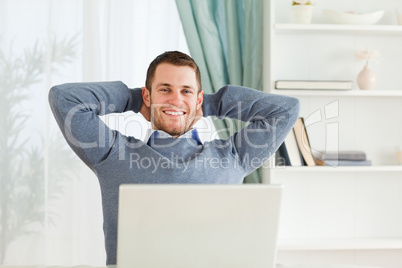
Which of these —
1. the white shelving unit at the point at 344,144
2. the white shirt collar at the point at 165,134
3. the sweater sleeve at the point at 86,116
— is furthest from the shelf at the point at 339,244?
the sweater sleeve at the point at 86,116

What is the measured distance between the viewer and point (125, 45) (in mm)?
2650

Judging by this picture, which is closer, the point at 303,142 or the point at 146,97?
the point at 146,97

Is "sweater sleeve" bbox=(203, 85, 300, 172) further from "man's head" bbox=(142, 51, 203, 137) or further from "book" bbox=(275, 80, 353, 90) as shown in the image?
"book" bbox=(275, 80, 353, 90)

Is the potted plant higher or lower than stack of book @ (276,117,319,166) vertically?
higher

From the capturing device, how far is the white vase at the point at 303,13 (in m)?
2.58

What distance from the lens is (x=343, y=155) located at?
2633 mm

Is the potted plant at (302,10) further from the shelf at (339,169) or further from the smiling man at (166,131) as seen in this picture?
the smiling man at (166,131)

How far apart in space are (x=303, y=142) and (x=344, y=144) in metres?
0.27

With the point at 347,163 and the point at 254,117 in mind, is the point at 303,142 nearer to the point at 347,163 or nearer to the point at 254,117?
the point at 347,163

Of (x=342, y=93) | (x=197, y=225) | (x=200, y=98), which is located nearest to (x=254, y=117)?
(x=200, y=98)

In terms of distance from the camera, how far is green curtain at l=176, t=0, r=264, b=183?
2.68m

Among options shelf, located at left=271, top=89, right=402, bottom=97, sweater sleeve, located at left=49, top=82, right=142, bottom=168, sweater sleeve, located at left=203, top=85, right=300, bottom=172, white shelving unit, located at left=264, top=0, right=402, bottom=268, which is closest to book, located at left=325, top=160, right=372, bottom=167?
white shelving unit, located at left=264, top=0, right=402, bottom=268

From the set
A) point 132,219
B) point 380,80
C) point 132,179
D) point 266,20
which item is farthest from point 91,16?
point 132,219

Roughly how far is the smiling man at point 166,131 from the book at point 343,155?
94cm
